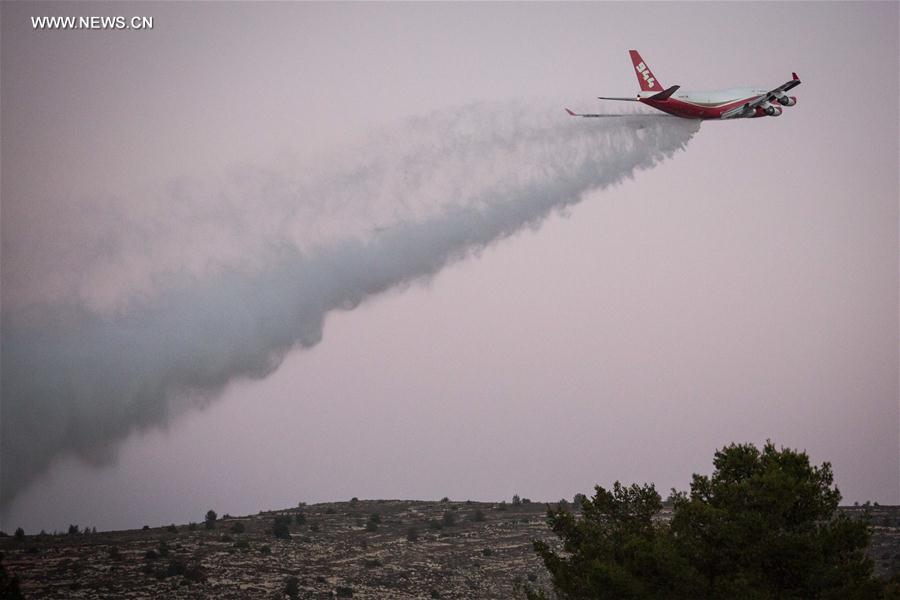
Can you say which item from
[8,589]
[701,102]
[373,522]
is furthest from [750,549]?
[373,522]

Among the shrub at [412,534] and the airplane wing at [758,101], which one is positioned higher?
the airplane wing at [758,101]

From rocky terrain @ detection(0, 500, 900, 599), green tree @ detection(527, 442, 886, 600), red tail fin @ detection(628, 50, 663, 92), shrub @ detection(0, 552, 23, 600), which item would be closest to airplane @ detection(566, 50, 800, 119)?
red tail fin @ detection(628, 50, 663, 92)

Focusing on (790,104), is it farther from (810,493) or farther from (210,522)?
(210,522)

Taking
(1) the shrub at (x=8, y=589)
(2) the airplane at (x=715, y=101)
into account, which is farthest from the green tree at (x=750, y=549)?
(2) the airplane at (x=715, y=101)

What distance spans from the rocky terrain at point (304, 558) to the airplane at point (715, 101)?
2558 cm

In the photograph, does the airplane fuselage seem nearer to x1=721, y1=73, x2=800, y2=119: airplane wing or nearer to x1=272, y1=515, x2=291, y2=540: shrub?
x1=721, y1=73, x2=800, y2=119: airplane wing

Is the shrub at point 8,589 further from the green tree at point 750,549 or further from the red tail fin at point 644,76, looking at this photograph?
the red tail fin at point 644,76

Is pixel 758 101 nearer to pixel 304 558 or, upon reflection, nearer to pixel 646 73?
pixel 646 73

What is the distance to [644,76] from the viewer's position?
82.4 m

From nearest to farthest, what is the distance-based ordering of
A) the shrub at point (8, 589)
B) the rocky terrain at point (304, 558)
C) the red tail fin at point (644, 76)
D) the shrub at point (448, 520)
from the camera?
the shrub at point (8, 589), the rocky terrain at point (304, 558), the red tail fin at point (644, 76), the shrub at point (448, 520)

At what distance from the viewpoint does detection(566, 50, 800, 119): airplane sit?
78.3 m

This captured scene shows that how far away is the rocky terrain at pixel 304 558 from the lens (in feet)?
238

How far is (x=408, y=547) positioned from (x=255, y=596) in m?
13.8

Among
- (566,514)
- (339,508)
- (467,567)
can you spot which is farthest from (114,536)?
(566,514)
